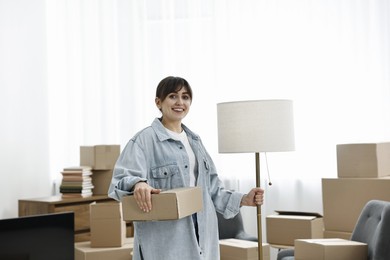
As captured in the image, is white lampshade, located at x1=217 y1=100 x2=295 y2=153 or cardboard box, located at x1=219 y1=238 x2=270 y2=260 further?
cardboard box, located at x1=219 y1=238 x2=270 y2=260

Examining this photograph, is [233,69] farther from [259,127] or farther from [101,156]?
[259,127]

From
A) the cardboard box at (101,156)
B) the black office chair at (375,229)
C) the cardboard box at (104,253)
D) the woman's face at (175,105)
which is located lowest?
the cardboard box at (104,253)

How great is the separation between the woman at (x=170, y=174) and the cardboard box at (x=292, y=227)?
52.0 inches

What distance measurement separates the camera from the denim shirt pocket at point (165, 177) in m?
2.24

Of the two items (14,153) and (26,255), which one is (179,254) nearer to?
(26,255)

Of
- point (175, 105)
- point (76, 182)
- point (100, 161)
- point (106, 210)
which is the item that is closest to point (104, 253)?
point (106, 210)

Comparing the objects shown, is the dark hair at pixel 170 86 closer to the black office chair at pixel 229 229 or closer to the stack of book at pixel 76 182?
the black office chair at pixel 229 229

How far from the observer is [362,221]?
10.5 feet

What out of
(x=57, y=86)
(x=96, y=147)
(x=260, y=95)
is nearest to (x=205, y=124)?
(x=260, y=95)

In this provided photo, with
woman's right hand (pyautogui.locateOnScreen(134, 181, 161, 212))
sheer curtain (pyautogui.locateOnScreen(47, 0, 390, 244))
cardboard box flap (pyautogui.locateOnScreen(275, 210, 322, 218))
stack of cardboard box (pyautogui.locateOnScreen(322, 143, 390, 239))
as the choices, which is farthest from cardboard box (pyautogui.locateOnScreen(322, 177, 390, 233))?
woman's right hand (pyautogui.locateOnScreen(134, 181, 161, 212))

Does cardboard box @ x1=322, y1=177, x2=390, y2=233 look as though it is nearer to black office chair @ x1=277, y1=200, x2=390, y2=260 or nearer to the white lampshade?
black office chair @ x1=277, y1=200, x2=390, y2=260

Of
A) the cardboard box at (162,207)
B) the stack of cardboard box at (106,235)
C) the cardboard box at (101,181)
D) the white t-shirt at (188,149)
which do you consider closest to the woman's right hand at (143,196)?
the cardboard box at (162,207)

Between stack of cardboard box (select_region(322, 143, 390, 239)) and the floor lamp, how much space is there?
3.56 feet

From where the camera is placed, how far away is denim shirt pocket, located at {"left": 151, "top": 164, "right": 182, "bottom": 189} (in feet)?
7.34
